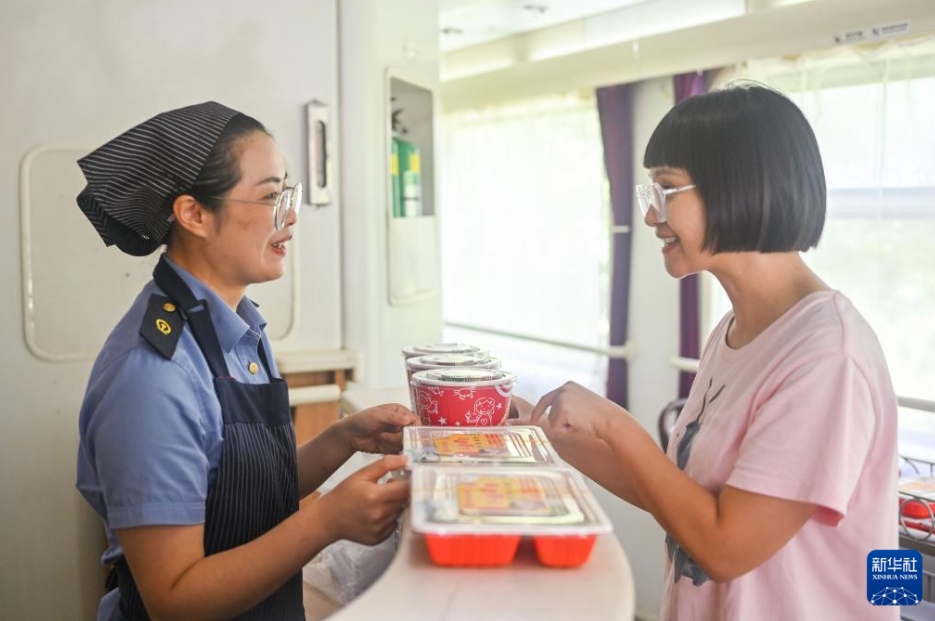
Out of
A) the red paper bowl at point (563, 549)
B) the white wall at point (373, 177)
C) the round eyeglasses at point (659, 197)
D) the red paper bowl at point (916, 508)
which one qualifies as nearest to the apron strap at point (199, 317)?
the red paper bowl at point (563, 549)

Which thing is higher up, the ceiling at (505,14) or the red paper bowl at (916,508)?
the ceiling at (505,14)

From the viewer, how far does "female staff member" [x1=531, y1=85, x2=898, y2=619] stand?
44.3 inches

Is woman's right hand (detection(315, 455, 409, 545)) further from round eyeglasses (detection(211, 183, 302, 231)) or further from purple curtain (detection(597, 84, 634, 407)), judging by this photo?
purple curtain (detection(597, 84, 634, 407))

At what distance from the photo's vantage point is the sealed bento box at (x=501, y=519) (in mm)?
909

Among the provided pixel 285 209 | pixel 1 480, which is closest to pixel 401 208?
pixel 1 480

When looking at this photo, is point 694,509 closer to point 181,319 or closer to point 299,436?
point 181,319

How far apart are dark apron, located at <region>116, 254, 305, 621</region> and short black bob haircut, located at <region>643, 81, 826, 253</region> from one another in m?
0.71

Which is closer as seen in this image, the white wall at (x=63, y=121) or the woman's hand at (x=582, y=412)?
the woman's hand at (x=582, y=412)

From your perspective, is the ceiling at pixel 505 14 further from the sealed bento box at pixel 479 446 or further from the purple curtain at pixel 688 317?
the sealed bento box at pixel 479 446

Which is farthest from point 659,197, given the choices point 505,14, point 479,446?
point 505,14

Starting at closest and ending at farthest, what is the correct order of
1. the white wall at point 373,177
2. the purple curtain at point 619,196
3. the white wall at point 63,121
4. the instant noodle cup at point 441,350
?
the instant noodle cup at point 441,350 < the white wall at point 63,121 < the white wall at point 373,177 < the purple curtain at point 619,196

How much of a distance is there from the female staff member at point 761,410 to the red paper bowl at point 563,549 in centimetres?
27

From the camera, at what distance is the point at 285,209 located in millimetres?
1404

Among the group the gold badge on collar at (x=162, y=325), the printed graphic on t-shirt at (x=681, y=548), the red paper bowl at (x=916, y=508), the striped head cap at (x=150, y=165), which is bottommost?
the red paper bowl at (x=916, y=508)
